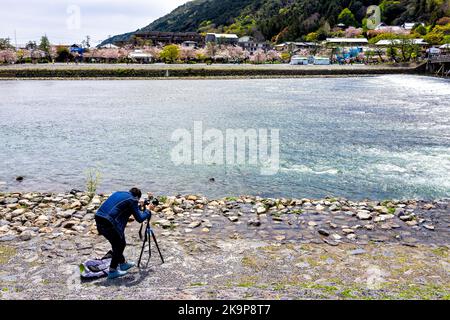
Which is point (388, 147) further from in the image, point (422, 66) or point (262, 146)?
point (422, 66)

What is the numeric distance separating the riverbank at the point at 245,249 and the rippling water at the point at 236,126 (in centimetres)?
233

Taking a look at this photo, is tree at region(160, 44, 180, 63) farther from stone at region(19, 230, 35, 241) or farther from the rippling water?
stone at region(19, 230, 35, 241)

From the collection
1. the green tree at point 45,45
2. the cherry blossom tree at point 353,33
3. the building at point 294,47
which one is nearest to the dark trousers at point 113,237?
the green tree at point 45,45

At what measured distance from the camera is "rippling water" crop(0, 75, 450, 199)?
15.1 meters

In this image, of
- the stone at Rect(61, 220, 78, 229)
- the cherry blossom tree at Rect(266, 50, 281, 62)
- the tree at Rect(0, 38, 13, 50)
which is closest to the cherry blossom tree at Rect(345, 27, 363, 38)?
the cherry blossom tree at Rect(266, 50, 281, 62)

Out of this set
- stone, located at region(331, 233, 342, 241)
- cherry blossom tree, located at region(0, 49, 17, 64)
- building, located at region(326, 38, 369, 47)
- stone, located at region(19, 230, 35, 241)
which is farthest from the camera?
building, located at region(326, 38, 369, 47)

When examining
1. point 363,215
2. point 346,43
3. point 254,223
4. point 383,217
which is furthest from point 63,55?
point 383,217

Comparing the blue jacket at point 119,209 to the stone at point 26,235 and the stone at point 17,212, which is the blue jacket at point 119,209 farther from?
the stone at point 17,212

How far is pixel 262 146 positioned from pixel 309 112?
48.1 feet

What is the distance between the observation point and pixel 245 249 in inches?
347

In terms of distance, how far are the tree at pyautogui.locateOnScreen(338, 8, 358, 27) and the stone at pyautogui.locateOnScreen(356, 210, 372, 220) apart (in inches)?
7525

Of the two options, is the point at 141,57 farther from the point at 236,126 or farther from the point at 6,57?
the point at 236,126

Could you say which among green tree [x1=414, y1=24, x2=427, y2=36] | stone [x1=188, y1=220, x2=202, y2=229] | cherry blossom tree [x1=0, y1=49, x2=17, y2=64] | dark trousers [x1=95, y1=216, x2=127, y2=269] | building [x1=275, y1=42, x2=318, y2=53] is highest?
green tree [x1=414, y1=24, x2=427, y2=36]

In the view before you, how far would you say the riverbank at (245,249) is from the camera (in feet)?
22.2
